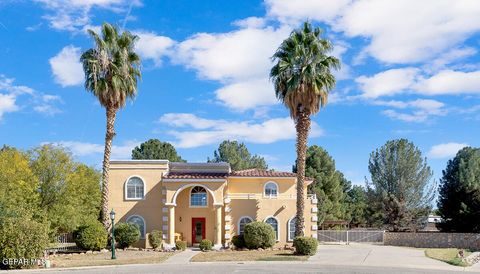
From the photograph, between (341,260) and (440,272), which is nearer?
(440,272)

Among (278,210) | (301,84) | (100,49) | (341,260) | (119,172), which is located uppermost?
(100,49)

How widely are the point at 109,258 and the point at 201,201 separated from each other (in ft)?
37.0

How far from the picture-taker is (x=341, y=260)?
32.4 metres

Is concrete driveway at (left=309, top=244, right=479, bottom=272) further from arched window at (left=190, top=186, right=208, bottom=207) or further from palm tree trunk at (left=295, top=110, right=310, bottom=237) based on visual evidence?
arched window at (left=190, top=186, right=208, bottom=207)

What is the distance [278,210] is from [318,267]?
13.7 meters

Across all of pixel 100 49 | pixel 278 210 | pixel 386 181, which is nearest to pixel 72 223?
pixel 100 49

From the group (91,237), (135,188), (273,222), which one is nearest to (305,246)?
(273,222)

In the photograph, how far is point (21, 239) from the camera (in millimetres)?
28422

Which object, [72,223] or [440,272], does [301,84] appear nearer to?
[440,272]

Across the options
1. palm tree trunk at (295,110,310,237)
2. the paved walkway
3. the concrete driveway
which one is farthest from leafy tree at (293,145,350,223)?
the paved walkway

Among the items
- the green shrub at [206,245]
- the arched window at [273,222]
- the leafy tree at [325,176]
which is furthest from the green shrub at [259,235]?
the leafy tree at [325,176]

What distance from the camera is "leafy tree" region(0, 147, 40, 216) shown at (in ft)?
119

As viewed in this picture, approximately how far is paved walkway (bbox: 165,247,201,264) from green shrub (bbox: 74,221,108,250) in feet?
17.3

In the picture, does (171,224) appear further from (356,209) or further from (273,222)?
(356,209)
